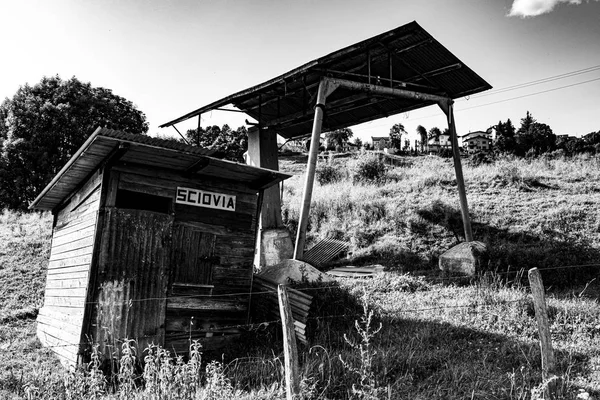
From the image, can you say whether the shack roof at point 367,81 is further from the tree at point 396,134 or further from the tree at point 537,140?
the tree at point 396,134

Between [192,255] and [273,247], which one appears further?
[273,247]

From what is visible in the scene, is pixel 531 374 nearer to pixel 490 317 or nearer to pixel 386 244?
pixel 490 317

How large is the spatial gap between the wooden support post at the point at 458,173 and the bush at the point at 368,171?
1043 cm

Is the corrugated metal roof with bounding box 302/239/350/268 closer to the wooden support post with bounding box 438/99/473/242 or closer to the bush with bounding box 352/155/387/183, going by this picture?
the wooden support post with bounding box 438/99/473/242

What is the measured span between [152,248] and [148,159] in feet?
5.44

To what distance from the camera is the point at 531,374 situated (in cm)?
593

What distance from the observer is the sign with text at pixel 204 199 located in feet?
28.4

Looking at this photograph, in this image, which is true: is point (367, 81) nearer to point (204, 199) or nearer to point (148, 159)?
point (204, 199)

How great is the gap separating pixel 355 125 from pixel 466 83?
4.41m

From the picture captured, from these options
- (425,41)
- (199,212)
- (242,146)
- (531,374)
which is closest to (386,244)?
(425,41)

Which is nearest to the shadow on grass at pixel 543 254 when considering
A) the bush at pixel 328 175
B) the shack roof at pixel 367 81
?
the shack roof at pixel 367 81

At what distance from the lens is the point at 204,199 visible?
8.94 meters

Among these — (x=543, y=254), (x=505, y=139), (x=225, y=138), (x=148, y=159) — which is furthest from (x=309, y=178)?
(x=505, y=139)

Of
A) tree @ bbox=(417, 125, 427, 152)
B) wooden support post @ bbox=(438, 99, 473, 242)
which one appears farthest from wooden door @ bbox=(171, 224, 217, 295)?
tree @ bbox=(417, 125, 427, 152)
